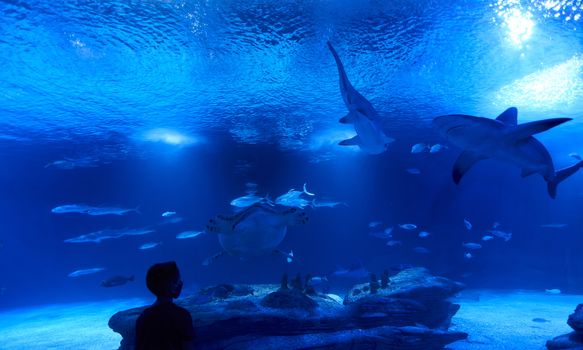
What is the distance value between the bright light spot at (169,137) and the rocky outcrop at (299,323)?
334 inches

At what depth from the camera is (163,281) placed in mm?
2902

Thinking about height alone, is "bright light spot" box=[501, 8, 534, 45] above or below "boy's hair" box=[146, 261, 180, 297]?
above

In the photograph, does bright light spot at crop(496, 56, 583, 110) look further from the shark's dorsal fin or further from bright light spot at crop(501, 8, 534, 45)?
the shark's dorsal fin

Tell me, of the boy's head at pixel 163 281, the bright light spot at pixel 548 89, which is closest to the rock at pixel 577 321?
the bright light spot at pixel 548 89

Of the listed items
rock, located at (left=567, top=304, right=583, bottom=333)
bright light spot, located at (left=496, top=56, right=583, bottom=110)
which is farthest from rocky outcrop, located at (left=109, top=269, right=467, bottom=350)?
bright light spot, located at (left=496, top=56, right=583, bottom=110)

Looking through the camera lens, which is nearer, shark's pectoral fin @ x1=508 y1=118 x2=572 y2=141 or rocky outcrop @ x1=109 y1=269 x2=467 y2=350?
shark's pectoral fin @ x1=508 y1=118 x2=572 y2=141

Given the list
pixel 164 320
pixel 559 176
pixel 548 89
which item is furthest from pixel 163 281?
pixel 548 89

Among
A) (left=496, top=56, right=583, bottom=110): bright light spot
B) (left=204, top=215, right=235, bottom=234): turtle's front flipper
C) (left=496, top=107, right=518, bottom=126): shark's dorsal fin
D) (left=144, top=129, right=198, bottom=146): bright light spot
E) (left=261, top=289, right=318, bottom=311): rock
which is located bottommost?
(left=261, top=289, right=318, bottom=311): rock

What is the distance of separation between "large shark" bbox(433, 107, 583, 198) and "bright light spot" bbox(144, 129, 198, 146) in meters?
12.1

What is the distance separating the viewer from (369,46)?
334 inches

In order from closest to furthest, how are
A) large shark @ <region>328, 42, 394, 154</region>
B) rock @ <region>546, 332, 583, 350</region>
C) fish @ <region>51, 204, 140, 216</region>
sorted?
large shark @ <region>328, 42, 394, 154</region>
rock @ <region>546, 332, 583, 350</region>
fish @ <region>51, 204, 140, 216</region>

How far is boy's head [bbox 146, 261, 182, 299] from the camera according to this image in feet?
9.51

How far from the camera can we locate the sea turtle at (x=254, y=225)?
7.25 m

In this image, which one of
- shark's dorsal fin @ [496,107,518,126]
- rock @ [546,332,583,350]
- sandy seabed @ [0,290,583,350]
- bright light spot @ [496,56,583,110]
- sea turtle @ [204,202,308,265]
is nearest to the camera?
shark's dorsal fin @ [496,107,518,126]
